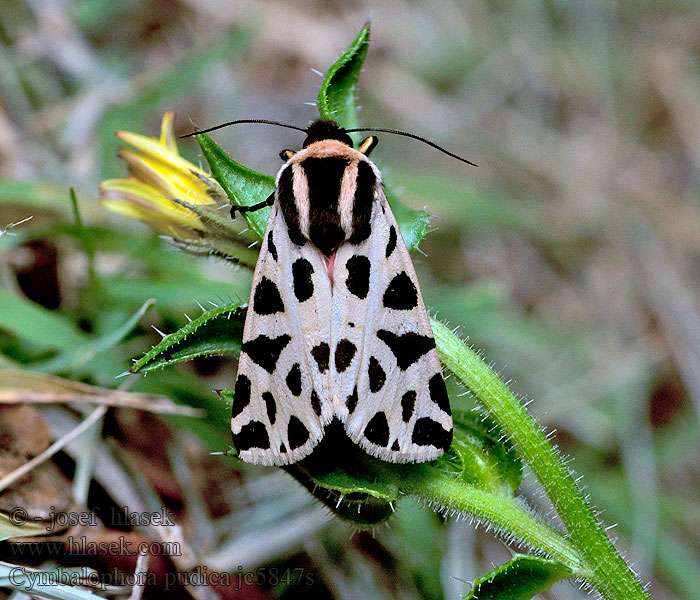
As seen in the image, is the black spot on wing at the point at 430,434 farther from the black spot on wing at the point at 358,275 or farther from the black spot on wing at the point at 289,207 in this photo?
the black spot on wing at the point at 289,207

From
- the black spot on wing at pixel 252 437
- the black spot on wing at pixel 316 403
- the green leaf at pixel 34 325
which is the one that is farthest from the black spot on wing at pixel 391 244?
the green leaf at pixel 34 325

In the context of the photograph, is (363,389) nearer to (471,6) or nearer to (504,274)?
(504,274)

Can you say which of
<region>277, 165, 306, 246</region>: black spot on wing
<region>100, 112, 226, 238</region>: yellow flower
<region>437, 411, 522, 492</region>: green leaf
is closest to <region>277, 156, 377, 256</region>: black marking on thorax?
<region>277, 165, 306, 246</region>: black spot on wing

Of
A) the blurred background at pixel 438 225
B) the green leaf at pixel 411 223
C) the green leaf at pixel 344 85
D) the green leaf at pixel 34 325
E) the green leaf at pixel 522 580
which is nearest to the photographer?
the green leaf at pixel 522 580

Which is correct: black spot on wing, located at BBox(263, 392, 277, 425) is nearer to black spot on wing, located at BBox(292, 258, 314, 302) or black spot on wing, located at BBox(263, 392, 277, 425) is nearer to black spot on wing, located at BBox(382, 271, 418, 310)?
black spot on wing, located at BBox(292, 258, 314, 302)

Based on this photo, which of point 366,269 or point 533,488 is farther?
point 533,488

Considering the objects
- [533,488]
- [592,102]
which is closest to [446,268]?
[533,488]

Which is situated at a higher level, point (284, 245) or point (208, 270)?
point (208, 270)
